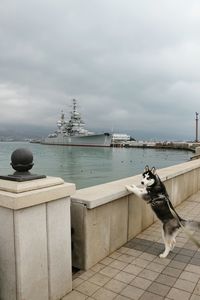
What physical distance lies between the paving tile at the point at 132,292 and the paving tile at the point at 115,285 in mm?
52

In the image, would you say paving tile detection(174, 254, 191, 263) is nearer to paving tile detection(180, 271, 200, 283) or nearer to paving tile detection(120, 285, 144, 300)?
paving tile detection(180, 271, 200, 283)

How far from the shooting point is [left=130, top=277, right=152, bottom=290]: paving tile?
358 centimetres

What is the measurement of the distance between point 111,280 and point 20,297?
50.4 inches

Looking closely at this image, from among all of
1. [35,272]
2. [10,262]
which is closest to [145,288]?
[35,272]

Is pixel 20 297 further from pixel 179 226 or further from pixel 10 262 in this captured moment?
pixel 179 226

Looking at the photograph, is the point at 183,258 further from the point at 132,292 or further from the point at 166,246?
the point at 132,292

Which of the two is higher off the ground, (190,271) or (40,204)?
(40,204)

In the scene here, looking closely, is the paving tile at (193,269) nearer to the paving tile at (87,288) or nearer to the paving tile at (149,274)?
the paving tile at (149,274)

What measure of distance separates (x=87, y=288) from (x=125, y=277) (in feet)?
1.84

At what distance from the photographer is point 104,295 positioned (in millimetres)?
3363

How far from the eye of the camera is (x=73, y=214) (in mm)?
4004

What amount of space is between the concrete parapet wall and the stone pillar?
620 mm

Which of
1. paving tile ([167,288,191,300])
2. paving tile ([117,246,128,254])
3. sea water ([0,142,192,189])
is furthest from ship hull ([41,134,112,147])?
paving tile ([167,288,191,300])

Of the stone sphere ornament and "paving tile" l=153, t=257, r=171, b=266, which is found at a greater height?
the stone sphere ornament
